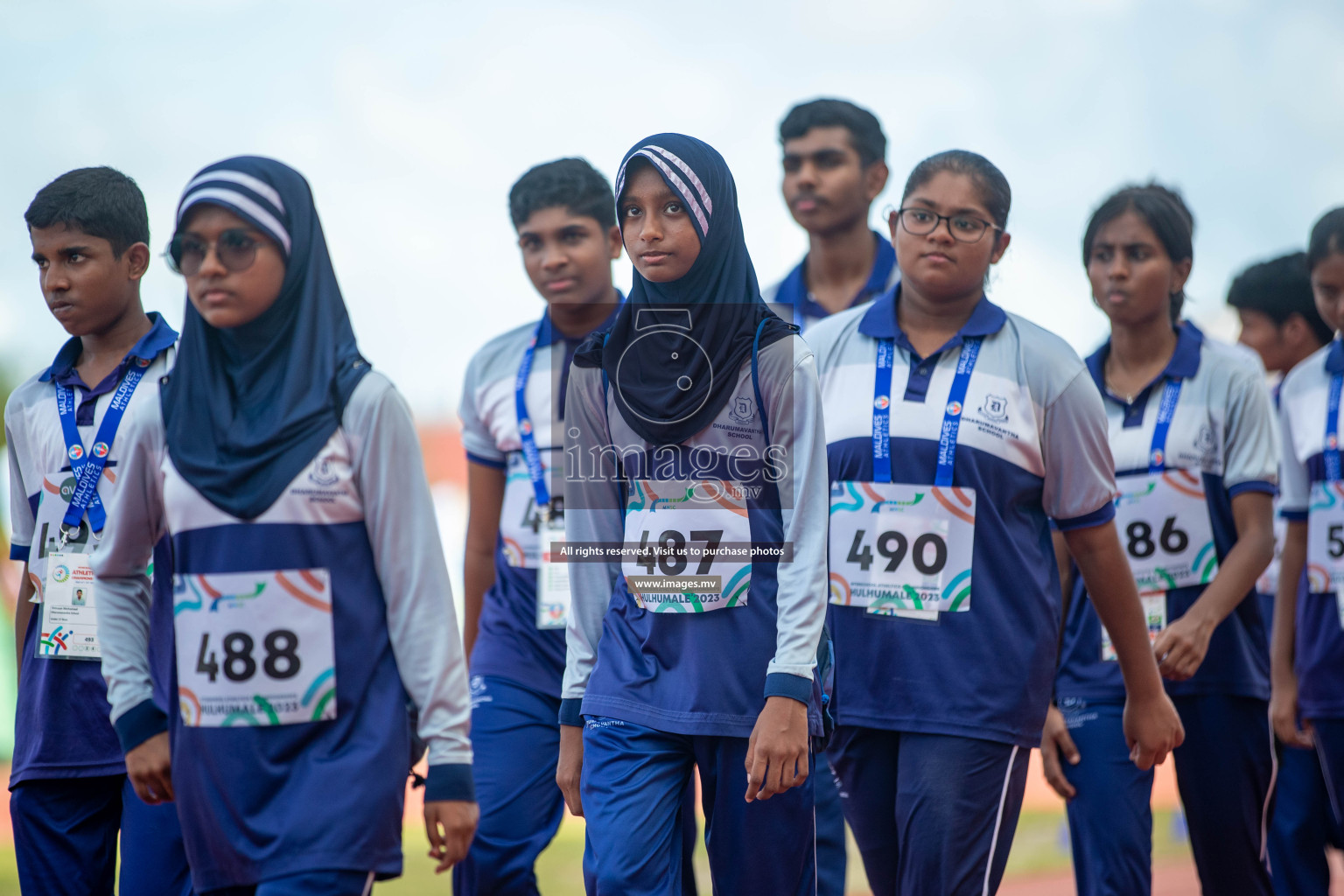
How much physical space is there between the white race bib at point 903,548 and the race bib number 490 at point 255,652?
1.65 m

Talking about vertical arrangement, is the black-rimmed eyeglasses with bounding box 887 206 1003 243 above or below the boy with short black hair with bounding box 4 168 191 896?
above

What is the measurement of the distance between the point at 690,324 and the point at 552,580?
1732 millimetres

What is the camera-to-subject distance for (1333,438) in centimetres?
561

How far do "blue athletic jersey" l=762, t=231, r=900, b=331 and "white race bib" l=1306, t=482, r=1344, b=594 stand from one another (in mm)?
1870

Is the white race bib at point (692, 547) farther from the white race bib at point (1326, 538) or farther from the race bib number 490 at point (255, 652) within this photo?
the white race bib at point (1326, 538)

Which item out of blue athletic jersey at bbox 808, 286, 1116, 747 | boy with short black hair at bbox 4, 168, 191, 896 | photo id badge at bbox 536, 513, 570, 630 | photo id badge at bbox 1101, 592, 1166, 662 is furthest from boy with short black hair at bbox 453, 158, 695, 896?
photo id badge at bbox 1101, 592, 1166, 662

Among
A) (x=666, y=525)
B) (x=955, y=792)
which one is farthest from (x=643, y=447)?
(x=955, y=792)

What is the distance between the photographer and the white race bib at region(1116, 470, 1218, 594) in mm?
5016

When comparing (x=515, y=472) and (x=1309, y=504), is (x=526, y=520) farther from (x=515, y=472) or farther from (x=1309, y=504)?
(x=1309, y=504)

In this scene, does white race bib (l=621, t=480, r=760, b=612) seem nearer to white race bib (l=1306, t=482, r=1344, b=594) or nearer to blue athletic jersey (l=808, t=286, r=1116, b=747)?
blue athletic jersey (l=808, t=286, r=1116, b=747)

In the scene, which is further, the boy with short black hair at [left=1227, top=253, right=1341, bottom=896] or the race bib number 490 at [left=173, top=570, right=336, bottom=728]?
the boy with short black hair at [left=1227, top=253, right=1341, bottom=896]

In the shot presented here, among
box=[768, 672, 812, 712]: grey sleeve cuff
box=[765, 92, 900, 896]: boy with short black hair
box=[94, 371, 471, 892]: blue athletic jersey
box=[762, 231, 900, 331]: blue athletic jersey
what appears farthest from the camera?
box=[765, 92, 900, 896]: boy with short black hair

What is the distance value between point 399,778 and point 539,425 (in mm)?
2269

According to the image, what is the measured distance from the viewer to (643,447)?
11.7 feet
